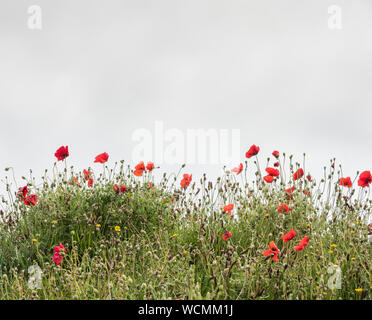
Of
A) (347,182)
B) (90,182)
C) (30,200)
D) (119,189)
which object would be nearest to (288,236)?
(347,182)

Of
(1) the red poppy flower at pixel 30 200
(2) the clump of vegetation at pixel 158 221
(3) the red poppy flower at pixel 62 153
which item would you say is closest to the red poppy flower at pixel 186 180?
(2) the clump of vegetation at pixel 158 221

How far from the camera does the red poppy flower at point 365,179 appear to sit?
436 centimetres

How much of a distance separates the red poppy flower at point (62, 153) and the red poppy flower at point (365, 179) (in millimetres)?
3187

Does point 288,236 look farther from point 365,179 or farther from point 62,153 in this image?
point 62,153

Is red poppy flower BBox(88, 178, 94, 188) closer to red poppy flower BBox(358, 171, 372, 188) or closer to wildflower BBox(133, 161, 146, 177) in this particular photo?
wildflower BBox(133, 161, 146, 177)

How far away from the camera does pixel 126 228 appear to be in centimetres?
466

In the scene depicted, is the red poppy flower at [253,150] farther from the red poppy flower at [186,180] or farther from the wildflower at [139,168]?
the wildflower at [139,168]

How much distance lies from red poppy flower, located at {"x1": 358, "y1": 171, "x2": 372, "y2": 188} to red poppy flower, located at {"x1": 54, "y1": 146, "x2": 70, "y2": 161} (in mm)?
3187

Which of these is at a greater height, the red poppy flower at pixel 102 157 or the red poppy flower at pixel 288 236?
the red poppy flower at pixel 102 157

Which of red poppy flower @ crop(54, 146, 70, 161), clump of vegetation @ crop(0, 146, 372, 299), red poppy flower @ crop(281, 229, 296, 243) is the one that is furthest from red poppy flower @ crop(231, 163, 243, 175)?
red poppy flower @ crop(281, 229, 296, 243)

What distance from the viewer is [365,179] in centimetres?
440
